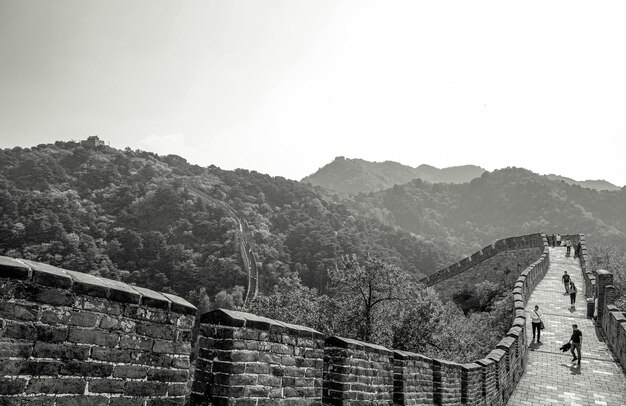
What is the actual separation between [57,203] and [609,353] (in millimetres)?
77300

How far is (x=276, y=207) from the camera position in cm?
9594

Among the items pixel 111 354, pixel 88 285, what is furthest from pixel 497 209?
pixel 88 285

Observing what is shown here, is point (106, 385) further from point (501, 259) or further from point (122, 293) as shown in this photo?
point (501, 259)

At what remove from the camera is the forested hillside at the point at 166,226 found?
60594mm

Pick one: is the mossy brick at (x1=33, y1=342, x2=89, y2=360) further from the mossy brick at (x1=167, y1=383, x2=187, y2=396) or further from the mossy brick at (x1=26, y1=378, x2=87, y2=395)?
the mossy brick at (x1=167, y1=383, x2=187, y2=396)

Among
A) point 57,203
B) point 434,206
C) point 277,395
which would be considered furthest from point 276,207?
point 277,395

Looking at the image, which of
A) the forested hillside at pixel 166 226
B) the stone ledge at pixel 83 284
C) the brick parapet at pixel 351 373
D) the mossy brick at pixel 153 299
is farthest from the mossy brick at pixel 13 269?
the forested hillside at pixel 166 226

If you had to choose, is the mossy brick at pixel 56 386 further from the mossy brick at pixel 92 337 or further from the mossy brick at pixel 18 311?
the mossy brick at pixel 18 311

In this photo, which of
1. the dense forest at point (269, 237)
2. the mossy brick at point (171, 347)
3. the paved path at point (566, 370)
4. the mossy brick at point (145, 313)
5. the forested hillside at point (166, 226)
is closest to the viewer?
the mossy brick at point (145, 313)

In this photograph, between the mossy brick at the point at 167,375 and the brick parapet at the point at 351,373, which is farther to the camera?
the brick parapet at the point at 351,373

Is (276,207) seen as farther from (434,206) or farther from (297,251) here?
(434,206)

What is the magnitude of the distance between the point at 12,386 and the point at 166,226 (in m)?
78.0

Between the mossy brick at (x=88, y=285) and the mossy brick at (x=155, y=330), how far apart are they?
0.96ft

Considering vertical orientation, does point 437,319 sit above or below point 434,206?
below
